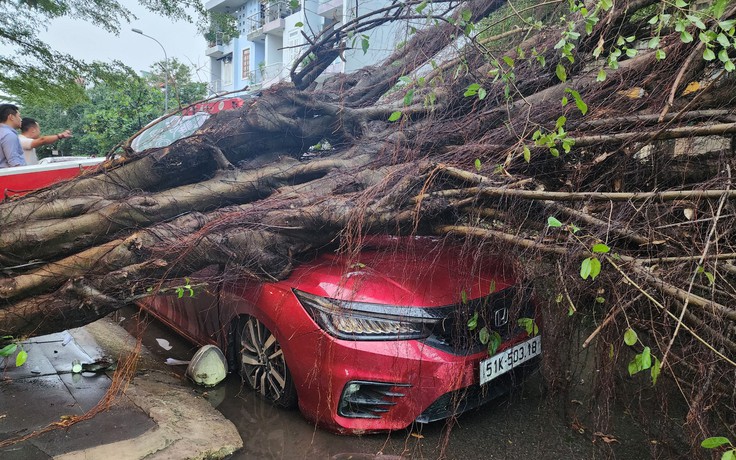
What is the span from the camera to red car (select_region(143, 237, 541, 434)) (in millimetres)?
2775

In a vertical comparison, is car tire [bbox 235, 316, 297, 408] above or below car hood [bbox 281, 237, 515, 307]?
below

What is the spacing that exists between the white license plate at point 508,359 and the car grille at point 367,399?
54cm

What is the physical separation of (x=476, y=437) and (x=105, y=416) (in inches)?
95.9

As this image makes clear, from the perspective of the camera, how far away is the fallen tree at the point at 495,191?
2.13 meters

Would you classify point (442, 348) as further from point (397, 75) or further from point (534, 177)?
point (397, 75)

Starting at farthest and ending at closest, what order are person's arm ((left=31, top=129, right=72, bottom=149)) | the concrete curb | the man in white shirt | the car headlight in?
1. the man in white shirt
2. person's arm ((left=31, top=129, right=72, bottom=149))
3. the car headlight
4. the concrete curb

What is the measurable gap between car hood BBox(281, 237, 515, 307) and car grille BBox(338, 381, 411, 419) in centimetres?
51

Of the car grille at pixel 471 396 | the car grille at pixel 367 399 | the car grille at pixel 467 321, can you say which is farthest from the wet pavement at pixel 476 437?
the car grille at pixel 467 321

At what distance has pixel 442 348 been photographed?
2.83 meters

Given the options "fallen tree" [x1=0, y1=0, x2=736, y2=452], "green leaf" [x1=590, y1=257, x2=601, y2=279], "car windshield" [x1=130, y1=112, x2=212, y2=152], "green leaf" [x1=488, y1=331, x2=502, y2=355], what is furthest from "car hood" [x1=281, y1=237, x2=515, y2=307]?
"car windshield" [x1=130, y1=112, x2=212, y2=152]

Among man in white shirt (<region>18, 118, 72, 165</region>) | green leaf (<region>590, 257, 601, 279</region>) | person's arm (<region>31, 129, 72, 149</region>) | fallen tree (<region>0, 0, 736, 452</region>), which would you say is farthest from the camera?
man in white shirt (<region>18, 118, 72, 165</region>)

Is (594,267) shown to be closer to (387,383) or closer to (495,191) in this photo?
(495,191)

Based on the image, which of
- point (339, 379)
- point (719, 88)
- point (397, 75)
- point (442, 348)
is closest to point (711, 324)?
point (442, 348)

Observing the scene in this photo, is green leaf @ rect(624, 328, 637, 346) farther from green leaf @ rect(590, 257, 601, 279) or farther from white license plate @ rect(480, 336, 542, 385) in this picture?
white license plate @ rect(480, 336, 542, 385)
